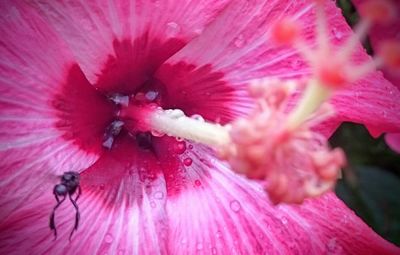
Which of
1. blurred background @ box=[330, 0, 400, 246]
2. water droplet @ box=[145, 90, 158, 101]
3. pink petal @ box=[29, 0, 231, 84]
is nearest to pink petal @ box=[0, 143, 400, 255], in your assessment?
water droplet @ box=[145, 90, 158, 101]

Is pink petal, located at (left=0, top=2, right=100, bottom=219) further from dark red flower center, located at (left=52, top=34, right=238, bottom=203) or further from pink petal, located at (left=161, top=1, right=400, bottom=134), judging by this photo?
pink petal, located at (left=161, top=1, right=400, bottom=134)

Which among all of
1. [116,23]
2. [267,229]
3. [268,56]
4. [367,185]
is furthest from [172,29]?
[367,185]

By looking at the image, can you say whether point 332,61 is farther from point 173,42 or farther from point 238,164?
point 173,42

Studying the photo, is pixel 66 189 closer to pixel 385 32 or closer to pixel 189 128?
pixel 189 128

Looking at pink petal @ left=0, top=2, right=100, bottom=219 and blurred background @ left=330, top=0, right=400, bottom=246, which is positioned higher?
pink petal @ left=0, top=2, right=100, bottom=219

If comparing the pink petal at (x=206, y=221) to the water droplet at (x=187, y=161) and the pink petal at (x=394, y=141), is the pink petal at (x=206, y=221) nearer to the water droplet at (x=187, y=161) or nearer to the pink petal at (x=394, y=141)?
the water droplet at (x=187, y=161)

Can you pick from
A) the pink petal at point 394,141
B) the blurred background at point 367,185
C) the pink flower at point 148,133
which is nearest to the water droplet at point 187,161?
the pink flower at point 148,133

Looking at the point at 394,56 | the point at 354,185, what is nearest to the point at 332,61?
the point at 394,56

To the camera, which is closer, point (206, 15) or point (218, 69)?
point (206, 15)
